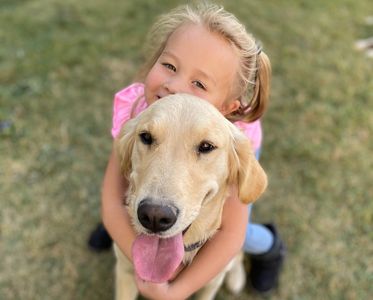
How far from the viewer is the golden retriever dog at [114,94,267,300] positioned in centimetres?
200

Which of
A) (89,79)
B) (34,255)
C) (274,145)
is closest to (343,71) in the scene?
(274,145)

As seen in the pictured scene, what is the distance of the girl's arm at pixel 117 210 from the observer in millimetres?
2545

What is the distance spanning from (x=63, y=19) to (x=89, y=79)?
4.36 feet

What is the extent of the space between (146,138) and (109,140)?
230 cm

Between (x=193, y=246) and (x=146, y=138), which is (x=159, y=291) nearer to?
(x=193, y=246)

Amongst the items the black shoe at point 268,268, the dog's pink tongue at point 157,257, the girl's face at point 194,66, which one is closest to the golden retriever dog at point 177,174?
the dog's pink tongue at point 157,257

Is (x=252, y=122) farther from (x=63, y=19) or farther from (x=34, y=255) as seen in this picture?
(x=63, y=19)

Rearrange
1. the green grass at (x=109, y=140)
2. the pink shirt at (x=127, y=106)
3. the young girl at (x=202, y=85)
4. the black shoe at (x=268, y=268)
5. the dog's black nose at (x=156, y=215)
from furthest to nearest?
the green grass at (x=109, y=140) → the black shoe at (x=268, y=268) → the pink shirt at (x=127, y=106) → the young girl at (x=202, y=85) → the dog's black nose at (x=156, y=215)

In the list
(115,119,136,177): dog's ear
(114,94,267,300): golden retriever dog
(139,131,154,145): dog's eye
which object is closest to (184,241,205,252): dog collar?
(114,94,267,300): golden retriever dog

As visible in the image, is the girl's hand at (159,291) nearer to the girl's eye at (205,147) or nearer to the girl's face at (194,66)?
the girl's eye at (205,147)

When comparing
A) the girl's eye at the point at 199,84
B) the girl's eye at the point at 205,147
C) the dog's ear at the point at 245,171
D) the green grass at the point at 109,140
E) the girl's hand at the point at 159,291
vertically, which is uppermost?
the girl's eye at the point at 199,84

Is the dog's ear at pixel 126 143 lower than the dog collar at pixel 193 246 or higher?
higher

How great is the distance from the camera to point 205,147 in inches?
87.2

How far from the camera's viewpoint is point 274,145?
181 inches
